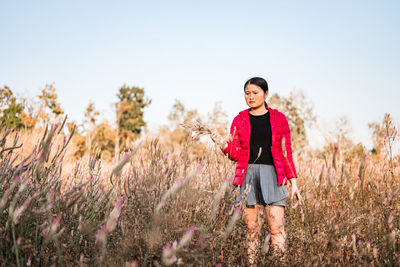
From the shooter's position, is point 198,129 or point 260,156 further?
point 260,156

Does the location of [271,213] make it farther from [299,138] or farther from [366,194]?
[299,138]

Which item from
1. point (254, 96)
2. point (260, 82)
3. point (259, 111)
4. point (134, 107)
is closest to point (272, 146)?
point (259, 111)

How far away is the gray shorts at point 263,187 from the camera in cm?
266

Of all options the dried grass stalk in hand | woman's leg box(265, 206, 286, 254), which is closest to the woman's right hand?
the dried grass stalk in hand

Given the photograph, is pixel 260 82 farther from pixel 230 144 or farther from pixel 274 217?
pixel 274 217

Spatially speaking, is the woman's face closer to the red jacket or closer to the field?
the red jacket

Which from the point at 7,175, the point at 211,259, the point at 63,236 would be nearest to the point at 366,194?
the point at 211,259

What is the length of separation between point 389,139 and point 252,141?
1075 mm

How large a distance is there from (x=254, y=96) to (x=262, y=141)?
0.40 meters

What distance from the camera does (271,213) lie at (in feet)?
8.58

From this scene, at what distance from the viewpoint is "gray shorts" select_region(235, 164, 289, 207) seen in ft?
8.74

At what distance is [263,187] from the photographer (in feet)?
8.81

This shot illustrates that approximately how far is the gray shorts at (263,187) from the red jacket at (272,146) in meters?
0.05

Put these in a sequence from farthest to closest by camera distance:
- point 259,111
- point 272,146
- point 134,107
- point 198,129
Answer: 1. point 134,107
2. point 259,111
3. point 272,146
4. point 198,129
